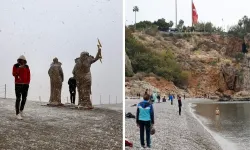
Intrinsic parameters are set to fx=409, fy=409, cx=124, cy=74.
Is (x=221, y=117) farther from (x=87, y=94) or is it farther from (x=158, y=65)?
(x=87, y=94)

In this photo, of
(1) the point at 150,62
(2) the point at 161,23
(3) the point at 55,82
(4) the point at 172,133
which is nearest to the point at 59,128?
(3) the point at 55,82

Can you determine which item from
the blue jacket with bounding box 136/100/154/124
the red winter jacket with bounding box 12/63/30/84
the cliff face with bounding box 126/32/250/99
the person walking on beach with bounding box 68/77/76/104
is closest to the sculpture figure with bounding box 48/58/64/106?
the person walking on beach with bounding box 68/77/76/104

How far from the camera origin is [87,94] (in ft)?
11.5

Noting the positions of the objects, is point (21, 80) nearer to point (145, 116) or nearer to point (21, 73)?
point (21, 73)

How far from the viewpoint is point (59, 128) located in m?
3.22

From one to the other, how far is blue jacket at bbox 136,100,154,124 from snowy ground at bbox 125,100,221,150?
0.26 meters

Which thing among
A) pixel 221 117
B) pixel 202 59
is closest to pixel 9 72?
pixel 221 117

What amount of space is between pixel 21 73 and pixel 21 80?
6 cm

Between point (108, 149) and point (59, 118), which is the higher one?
point (59, 118)

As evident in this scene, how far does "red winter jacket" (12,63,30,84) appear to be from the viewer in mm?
3154

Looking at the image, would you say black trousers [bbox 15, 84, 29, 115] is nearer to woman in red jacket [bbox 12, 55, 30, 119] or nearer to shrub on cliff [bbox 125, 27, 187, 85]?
woman in red jacket [bbox 12, 55, 30, 119]

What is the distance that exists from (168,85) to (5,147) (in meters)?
3.95

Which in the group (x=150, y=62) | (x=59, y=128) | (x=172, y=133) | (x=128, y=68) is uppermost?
(x=150, y=62)

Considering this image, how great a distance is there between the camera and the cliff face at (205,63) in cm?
686
